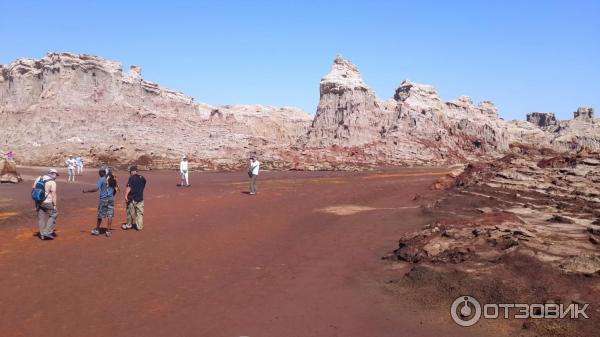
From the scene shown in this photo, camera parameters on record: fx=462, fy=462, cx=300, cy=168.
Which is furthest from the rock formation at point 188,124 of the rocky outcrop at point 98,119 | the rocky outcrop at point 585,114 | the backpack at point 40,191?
the rocky outcrop at point 585,114

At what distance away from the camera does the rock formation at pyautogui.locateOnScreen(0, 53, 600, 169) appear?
1973 inches

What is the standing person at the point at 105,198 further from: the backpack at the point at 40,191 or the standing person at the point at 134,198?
the backpack at the point at 40,191

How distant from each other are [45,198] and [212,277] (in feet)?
17.5

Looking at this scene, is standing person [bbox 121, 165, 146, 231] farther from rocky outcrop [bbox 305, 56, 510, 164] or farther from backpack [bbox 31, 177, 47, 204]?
rocky outcrop [bbox 305, 56, 510, 164]

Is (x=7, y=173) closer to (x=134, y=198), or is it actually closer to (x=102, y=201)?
(x=134, y=198)

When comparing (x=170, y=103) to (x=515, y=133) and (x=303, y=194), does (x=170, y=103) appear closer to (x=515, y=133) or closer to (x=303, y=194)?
(x=303, y=194)

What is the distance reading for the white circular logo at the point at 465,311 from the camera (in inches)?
271

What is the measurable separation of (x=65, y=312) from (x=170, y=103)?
192 feet

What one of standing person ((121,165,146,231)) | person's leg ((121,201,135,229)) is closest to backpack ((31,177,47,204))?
standing person ((121,165,146,231))

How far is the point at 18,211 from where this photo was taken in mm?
16344

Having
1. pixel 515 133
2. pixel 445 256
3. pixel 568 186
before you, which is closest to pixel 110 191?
pixel 445 256

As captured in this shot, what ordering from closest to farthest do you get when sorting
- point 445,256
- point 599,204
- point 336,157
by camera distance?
point 445,256
point 599,204
point 336,157

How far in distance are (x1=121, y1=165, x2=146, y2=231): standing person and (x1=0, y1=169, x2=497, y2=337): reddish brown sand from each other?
1.41ft

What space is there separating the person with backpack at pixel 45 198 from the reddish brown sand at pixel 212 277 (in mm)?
368
